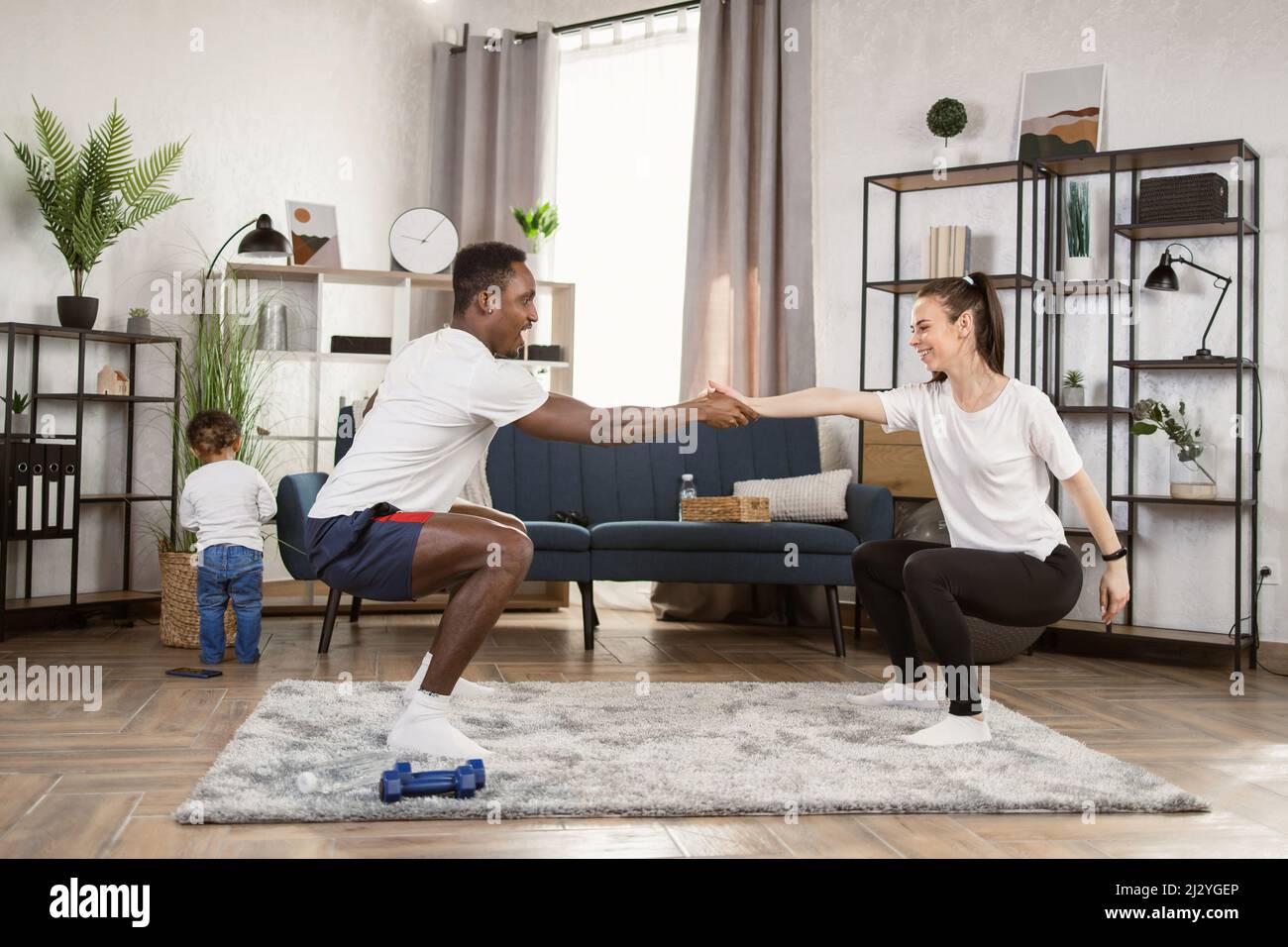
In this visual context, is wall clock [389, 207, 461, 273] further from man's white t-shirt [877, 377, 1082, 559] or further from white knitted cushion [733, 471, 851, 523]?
man's white t-shirt [877, 377, 1082, 559]

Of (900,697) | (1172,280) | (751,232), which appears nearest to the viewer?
(900,697)

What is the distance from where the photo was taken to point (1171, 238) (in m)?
4.63

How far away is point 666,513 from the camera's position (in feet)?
16.6

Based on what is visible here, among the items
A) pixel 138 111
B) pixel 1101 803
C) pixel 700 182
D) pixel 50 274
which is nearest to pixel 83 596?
pixel 50 274

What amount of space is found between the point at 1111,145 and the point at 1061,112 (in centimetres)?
24

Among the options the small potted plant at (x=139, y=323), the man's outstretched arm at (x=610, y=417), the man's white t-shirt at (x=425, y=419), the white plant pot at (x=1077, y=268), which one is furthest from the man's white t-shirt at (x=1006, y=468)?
the small potted plant at (x=139, y=323)

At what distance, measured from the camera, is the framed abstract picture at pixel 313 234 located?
554 cm

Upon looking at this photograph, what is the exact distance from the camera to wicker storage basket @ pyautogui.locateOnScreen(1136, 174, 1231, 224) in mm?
4281

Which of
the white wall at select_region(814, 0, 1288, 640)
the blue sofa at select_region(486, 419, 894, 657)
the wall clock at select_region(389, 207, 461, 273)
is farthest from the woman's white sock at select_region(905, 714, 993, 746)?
the wall clock at select_region(389, 207, 461, 273)

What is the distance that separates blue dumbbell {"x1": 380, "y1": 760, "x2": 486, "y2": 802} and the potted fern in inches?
125

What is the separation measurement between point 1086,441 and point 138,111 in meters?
4.15

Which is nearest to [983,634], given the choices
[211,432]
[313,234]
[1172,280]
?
[1172,280]

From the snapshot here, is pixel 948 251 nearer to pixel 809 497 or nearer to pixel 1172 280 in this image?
pixel 1172 280
